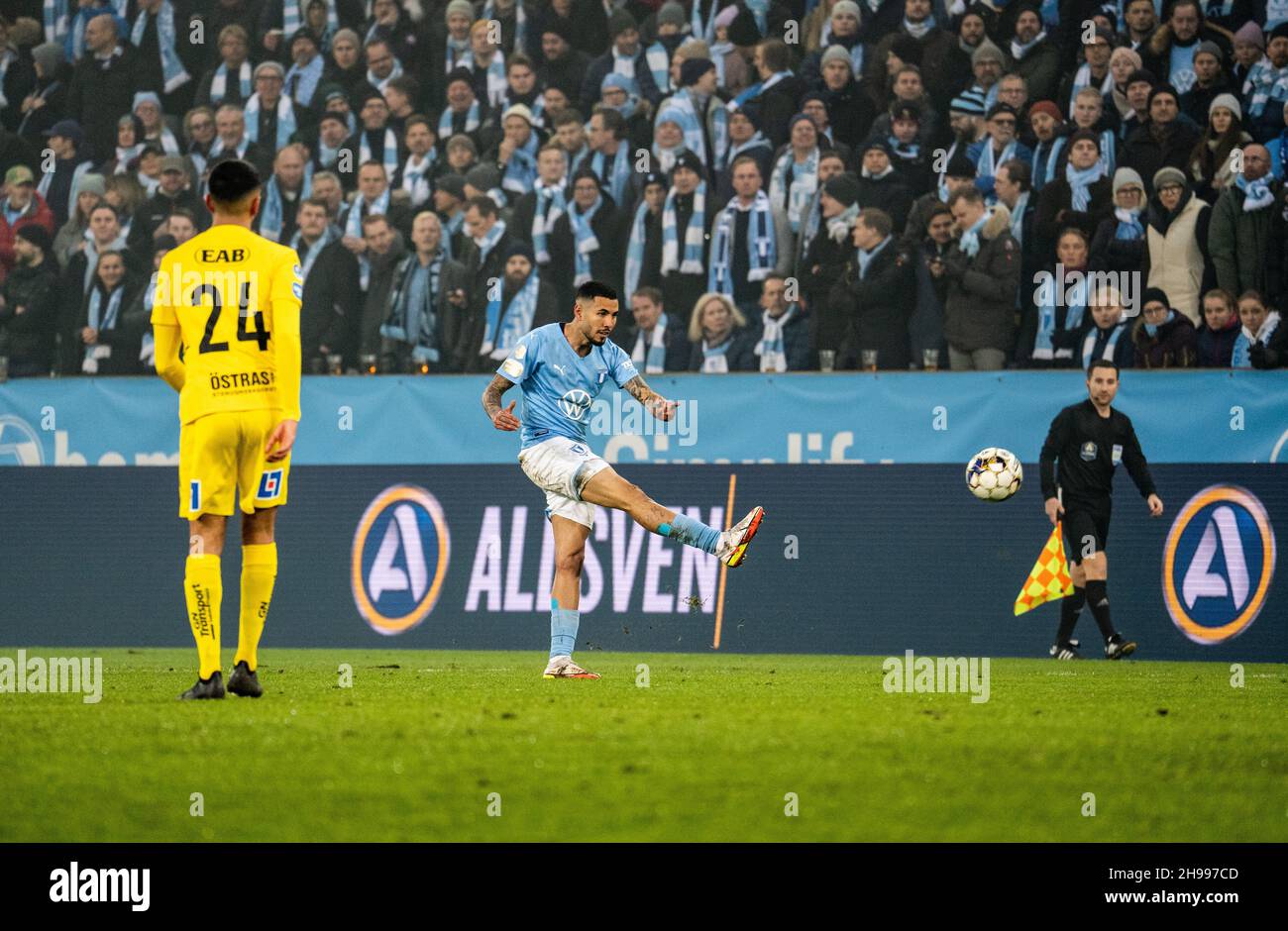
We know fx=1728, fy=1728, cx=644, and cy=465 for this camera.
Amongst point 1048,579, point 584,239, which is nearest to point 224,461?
point 1048,579

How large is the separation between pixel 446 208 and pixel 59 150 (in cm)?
501

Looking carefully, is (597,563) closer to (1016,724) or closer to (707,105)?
(707,105)

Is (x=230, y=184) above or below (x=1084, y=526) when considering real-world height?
above

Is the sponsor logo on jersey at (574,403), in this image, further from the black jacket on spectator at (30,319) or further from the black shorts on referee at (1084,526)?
the black jacket on spectator at (30,319)

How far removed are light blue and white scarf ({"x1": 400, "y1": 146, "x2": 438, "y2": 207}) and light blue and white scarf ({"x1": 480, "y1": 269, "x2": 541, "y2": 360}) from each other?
1.89 metres

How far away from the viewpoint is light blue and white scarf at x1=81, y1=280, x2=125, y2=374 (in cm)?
1828

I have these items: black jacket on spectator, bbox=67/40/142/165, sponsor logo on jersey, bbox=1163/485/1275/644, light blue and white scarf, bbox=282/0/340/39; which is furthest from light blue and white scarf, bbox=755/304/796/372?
black jacket on spectator, bbox=67/40/142/165

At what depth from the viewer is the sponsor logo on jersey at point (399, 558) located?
16.0m

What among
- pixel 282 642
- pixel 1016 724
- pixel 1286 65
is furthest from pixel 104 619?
pixel 1286 65

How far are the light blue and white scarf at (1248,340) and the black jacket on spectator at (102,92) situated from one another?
12643 mm

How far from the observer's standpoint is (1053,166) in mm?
16469

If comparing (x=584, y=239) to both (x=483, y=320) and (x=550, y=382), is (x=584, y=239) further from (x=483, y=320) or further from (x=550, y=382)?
(x=550, y=382)

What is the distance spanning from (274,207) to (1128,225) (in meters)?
9.15

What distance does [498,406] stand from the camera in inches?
428
